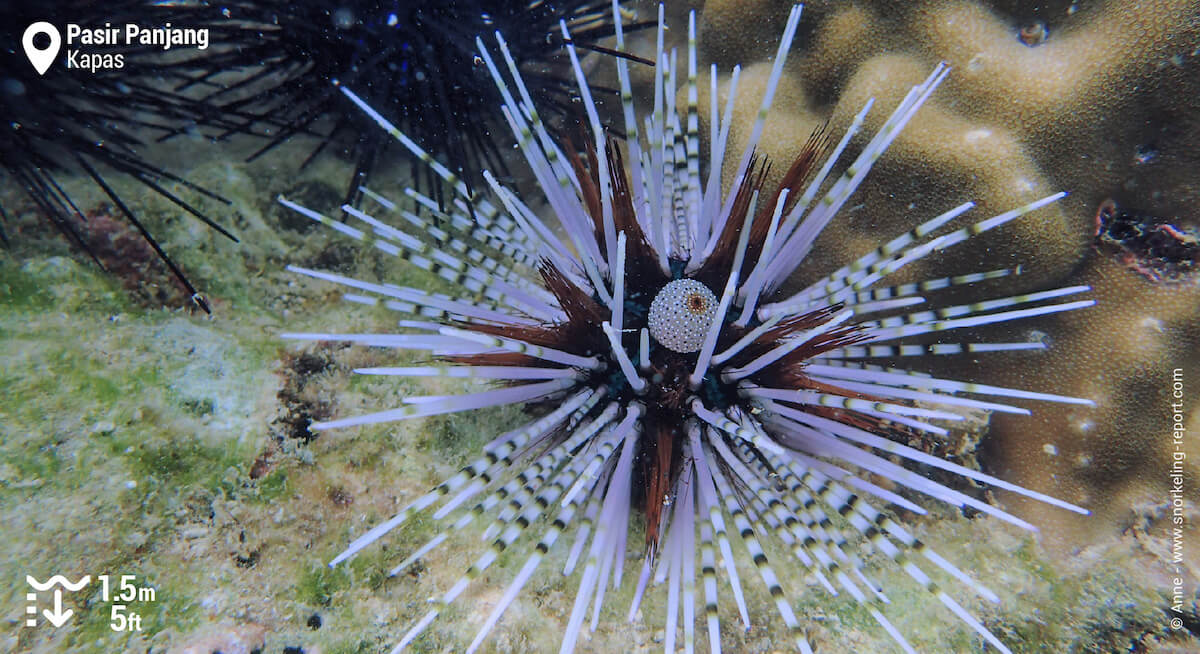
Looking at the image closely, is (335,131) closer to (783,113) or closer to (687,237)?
(687,237)

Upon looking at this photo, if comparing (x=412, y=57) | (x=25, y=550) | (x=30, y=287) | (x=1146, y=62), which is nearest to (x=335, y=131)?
(x=412, y=57)

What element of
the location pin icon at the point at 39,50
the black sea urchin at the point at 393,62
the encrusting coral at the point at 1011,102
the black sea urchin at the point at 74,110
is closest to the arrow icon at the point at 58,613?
the black sea urchin at the point at 74,110

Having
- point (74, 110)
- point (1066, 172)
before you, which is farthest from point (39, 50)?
point (1066, 172)

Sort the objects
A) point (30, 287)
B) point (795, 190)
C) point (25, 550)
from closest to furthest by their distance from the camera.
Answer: point (25, 550)
point (795, 190)
point (30, 287)

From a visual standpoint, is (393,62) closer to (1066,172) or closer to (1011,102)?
(1011,102)

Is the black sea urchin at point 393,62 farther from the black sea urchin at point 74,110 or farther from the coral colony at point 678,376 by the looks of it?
the coral colony at point 678,376

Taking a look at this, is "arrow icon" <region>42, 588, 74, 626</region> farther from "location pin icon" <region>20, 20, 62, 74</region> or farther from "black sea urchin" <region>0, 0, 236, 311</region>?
"location pin icon" <region>20, 20, 62, 74</region>

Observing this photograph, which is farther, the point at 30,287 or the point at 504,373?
the point at 30,287

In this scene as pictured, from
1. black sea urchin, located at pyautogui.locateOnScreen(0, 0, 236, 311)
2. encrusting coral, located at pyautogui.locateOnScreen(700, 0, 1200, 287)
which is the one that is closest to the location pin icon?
black sea urchin, located at pyautogui.locateOnScreen(0, 0, 236, 311)
